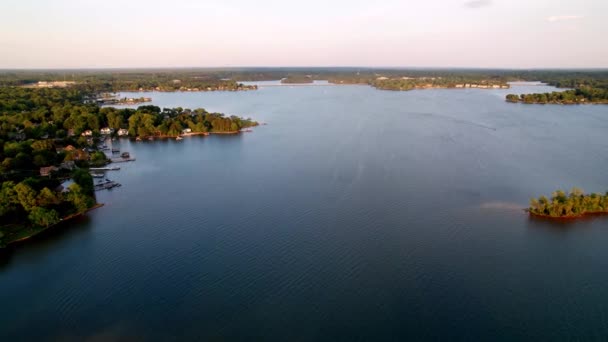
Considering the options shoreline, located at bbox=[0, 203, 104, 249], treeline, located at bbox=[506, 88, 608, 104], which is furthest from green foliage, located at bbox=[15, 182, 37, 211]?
treeline, located at bbox=[506, 88, 608, 104]

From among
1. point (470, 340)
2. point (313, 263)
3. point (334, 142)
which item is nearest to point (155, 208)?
point (313, 263)

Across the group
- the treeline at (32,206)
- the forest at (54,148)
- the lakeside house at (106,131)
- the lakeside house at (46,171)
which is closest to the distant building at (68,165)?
the forest at (54,148)

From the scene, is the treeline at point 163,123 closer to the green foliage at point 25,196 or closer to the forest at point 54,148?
the forest at point 54,148

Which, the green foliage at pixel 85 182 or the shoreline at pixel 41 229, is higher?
the green foliage at pixel 85 182

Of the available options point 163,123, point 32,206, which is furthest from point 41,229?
point 163,123

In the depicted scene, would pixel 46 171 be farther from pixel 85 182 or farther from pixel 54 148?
pixel 85 182
